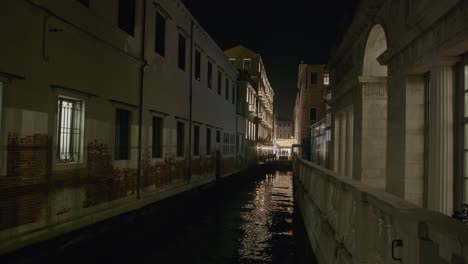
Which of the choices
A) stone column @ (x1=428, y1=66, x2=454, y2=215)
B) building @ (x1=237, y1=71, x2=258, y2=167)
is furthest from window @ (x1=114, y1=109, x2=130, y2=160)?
building @ (x1=237, y1=71, x2=258, y2=167)

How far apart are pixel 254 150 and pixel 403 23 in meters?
38.7

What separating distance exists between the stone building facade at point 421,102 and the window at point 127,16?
6.68 m

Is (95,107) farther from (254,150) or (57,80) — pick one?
(254,150)

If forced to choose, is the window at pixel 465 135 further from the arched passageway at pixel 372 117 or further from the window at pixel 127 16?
the window at pixel 127 16

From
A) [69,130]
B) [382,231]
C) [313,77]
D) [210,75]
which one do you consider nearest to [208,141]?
[210,75]

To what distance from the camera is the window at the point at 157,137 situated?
1484 cm

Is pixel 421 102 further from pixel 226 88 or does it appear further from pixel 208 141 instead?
pixel 226 88

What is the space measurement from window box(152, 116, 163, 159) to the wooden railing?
8760 mm

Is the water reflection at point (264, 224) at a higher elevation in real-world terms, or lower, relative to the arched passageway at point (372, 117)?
lower

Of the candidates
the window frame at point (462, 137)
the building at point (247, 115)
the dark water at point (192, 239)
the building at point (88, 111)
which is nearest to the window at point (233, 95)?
the building at point (247, 115)

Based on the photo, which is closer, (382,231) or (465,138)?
(382,231)

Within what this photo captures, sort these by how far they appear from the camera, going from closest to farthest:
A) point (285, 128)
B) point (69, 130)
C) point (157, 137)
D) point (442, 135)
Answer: point (442, 135) → point (69, 130) → point (157, 137) → point (285, 128)

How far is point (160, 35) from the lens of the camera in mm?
15250

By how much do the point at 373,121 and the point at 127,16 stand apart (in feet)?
24.9
